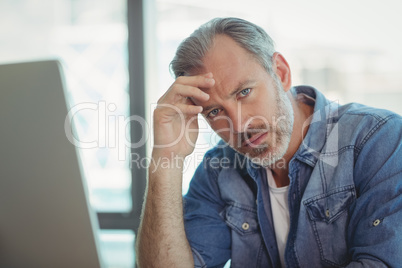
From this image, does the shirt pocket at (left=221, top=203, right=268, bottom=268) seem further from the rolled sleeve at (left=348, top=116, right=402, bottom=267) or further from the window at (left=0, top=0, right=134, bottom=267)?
the window at (left=0, top=0, right=134, bottom=267)

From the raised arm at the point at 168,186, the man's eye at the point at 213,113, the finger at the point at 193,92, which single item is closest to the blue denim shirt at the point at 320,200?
the raised arm at the point at 168,186

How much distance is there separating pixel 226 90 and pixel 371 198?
0.50 metres

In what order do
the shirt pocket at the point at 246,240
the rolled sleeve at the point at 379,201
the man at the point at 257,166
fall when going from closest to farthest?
1. the rolled sleeve at the point at 379,201
2. the man at the point at 257,166
3. the shirt pocket at the point at 246,240

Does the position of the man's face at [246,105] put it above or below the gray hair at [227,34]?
below

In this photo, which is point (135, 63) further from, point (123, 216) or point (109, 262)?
point (109, 262)

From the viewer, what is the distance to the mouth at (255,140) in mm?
1181

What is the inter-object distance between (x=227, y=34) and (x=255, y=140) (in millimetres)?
355

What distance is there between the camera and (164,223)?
117 centimetres

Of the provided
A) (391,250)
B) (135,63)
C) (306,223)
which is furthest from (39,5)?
(391,250)

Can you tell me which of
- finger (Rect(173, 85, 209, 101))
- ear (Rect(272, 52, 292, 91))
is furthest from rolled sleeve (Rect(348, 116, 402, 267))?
finger (Rect(173, 85, 209, 101))

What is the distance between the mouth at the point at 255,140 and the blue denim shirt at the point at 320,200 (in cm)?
12

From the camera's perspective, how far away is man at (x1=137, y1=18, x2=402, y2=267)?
104 centimetres

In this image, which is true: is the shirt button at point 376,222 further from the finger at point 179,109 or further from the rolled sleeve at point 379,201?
the finger at point 179,109

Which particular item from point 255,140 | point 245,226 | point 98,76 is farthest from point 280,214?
point 98,76
